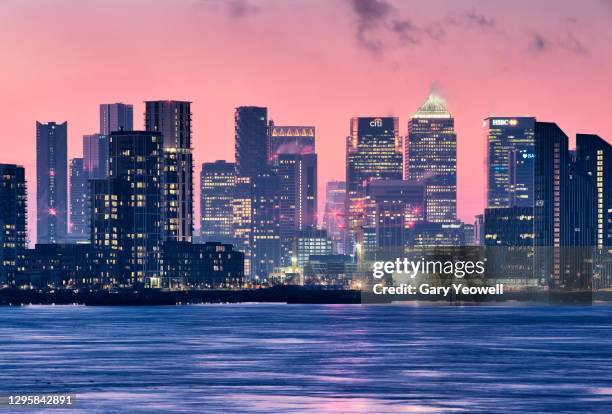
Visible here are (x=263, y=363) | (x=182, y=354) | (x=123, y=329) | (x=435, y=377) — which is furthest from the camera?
(x=123, y=329)

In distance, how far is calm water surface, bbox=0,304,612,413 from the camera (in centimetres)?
6938

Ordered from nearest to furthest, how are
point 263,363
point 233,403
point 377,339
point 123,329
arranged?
point 233,403 → point 263,363 → point 377,339 → point 123,329

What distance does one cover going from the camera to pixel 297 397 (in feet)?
236

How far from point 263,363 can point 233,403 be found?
2784cm

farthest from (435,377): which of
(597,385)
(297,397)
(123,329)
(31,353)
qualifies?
(123,329)

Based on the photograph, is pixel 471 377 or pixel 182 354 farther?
pixel 182 354

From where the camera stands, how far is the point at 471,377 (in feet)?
277

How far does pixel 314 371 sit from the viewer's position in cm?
8944

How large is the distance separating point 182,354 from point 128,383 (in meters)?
28.3

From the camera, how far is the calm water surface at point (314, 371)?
69.4 m

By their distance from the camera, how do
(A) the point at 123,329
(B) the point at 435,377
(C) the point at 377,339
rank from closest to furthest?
(B) the point at 435,377
(C) the point at 377,339
(A) the point at 123,329

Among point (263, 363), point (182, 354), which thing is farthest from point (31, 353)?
point (263, 363)

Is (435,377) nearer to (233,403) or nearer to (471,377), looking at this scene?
(471,377)

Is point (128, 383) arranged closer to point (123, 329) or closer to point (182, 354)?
point (182, 354)
